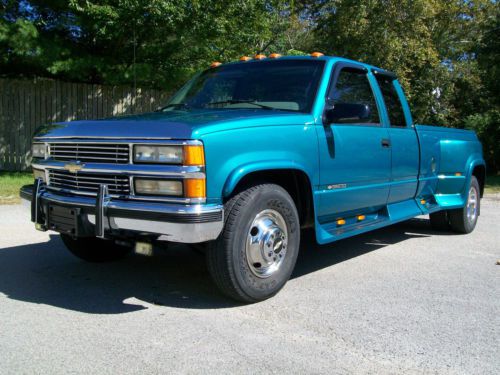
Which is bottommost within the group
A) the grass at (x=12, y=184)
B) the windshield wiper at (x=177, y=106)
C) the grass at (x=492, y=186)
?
A: the grass at (x=492, y=186)

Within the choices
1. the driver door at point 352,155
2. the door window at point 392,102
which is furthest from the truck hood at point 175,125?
the door window at point 392,102

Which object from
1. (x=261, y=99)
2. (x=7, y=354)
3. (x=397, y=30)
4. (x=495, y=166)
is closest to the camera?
(x=7, y=354)

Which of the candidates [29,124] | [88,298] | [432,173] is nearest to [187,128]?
[88,298]

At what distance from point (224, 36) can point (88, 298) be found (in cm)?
978

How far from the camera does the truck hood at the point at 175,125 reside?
3.52 meters

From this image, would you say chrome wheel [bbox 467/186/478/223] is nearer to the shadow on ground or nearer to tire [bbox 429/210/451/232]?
tire [bbox 429/210/451/232]

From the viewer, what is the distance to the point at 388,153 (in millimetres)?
5457

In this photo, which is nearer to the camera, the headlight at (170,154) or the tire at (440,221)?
the headlight at (170,154)

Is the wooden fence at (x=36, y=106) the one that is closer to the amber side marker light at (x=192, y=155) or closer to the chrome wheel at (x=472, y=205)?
the chrome wheel at (x=472, y=205)

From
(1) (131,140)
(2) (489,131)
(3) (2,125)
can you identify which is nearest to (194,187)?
(1) (131,140)

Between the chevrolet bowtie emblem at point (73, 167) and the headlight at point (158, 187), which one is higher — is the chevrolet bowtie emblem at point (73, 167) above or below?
above

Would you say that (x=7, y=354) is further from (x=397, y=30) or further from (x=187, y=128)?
(x=397, y=30)

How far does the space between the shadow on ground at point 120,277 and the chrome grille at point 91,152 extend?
1.14m

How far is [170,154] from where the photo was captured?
11.5ft
